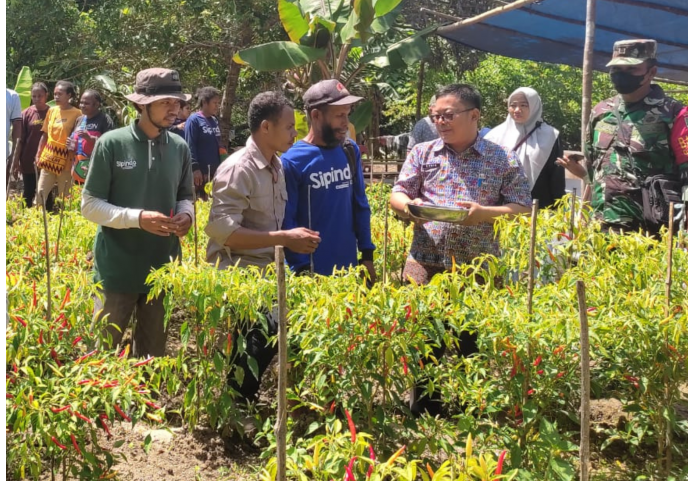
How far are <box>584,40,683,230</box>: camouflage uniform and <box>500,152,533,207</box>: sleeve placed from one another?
96cm

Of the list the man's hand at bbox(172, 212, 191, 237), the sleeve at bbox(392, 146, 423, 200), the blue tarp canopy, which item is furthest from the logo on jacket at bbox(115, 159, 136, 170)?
the blue tarp canopy

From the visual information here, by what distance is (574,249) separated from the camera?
11.5 feet

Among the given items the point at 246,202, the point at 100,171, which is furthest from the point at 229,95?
the point at 246,202

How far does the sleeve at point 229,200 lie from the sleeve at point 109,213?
366 mm

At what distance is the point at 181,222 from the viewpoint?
3.79m

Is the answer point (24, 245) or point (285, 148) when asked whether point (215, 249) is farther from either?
point (24, 245)

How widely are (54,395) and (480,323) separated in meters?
1.42

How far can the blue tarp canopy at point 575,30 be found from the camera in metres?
8.64

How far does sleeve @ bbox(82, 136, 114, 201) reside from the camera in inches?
150

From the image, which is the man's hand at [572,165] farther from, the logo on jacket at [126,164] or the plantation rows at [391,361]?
the logo on jacket at [126,164]

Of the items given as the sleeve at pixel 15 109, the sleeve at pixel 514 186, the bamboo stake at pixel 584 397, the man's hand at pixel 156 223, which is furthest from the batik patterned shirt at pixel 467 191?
the sleeve at pixel 15 109

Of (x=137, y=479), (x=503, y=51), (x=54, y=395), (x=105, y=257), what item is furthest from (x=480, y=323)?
(x=503, y=51)

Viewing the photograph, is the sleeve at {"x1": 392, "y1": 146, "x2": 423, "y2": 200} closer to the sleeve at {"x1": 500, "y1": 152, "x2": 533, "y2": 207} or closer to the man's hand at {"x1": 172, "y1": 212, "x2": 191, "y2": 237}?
the sleeve at {"x1": 500, "y1": 152, "x2": 533, "y2": 207}

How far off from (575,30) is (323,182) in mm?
6812
